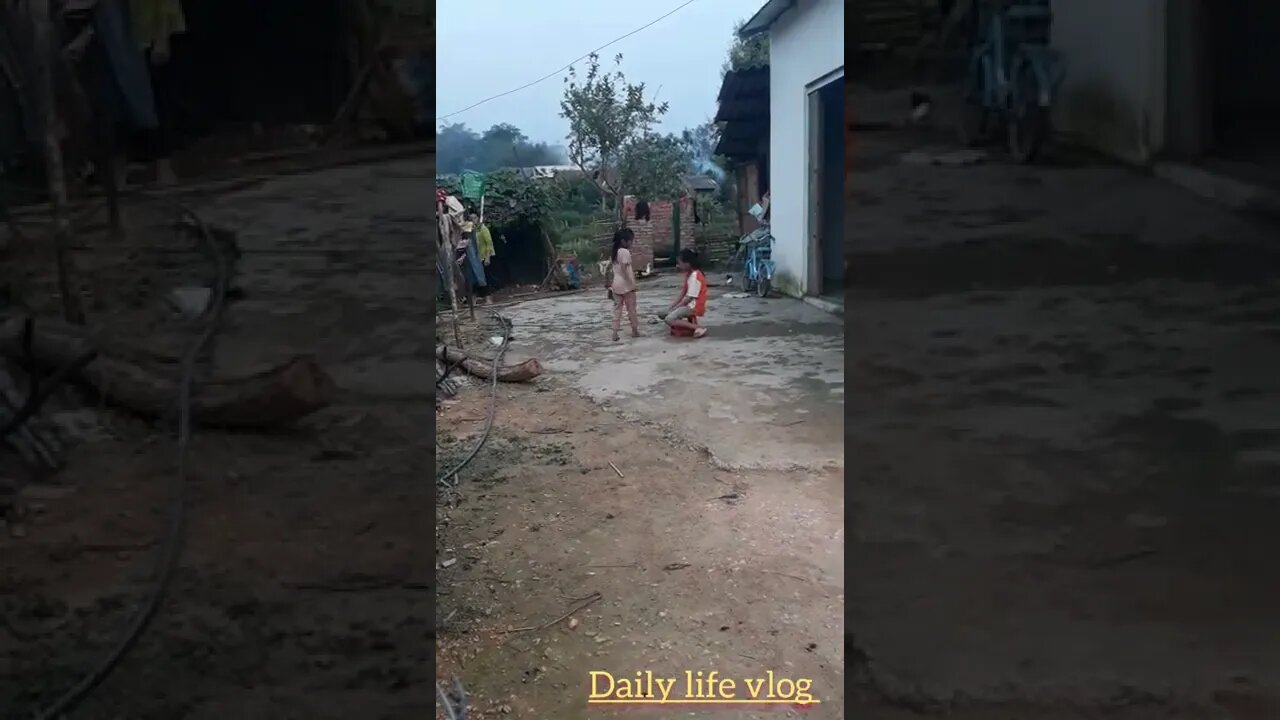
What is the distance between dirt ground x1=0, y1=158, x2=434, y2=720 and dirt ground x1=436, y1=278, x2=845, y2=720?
0.74 meters

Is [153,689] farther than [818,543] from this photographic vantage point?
No

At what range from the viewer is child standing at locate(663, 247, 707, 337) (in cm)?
639

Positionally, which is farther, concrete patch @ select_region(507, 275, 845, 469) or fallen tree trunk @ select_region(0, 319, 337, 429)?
concrete patch @ select_region(507, 275, 845, 469)

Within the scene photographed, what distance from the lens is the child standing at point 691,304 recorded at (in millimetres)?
6387

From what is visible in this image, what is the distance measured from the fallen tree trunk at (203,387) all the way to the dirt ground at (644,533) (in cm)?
106

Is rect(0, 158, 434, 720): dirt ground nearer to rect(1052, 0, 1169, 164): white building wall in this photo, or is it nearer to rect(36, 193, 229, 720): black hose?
rect(36, 193, 229, 720): black hose

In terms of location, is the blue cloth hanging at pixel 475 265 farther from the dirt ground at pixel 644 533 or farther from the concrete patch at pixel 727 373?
the dirt ground at pixel 644 533

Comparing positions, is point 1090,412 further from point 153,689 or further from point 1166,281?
point 153,689

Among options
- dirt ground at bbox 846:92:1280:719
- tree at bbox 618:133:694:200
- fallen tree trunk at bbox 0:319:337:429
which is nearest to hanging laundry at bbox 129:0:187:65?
fallen tree trunk at bbox 0:319:337:429

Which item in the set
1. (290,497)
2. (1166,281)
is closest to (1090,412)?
(1166,281)

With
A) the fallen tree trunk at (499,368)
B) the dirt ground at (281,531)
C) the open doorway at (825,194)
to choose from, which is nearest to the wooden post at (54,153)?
the dirt ground at (281,531)

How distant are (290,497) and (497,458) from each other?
2911mm

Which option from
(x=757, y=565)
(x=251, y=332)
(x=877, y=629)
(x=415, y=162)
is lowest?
(x=757, y=565)

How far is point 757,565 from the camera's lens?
11.0 feet
